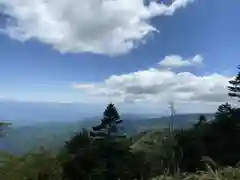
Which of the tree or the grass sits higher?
the tree

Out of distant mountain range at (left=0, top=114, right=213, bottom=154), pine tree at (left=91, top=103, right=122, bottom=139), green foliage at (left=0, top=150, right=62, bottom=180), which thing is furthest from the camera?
pine tree at (left=91, top=103, right=122, bottom=139)

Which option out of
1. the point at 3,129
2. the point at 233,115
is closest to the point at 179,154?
the point at 233,115

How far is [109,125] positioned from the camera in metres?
37.3

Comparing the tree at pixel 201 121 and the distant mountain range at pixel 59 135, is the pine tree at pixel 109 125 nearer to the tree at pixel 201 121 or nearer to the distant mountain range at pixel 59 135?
the distant mountain range at pixel 59 135

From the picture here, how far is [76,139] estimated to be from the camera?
32469mm

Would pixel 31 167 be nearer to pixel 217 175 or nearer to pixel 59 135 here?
pixel 217 175

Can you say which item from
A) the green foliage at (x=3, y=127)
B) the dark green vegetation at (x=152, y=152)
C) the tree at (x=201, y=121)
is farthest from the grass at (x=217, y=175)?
the tree at (x=201, y=121)

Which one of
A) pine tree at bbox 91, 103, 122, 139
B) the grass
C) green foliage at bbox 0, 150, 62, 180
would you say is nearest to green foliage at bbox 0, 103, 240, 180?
green foliage at bbox 0, 150, 62, 180

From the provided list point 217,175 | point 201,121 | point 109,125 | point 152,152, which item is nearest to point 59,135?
point 109,125

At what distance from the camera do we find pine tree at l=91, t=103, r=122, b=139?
36156 millimetres

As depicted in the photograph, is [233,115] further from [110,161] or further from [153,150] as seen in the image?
[110,161]

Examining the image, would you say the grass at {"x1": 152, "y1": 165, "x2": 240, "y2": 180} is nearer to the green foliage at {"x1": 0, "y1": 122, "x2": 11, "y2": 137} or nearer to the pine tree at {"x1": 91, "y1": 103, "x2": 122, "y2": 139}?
the green foliage at {"x1": 0, "y1": 122, "x2": 11, "y2": 137}

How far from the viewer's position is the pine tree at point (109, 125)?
36156 millimetres

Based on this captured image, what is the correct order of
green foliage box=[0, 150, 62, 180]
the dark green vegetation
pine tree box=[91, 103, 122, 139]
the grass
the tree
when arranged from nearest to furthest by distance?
the grass, green foliage box=[0, 150, 62, 180], the dark green vegetation, the tree, pine tree box=[91, 103, 122, 139]
